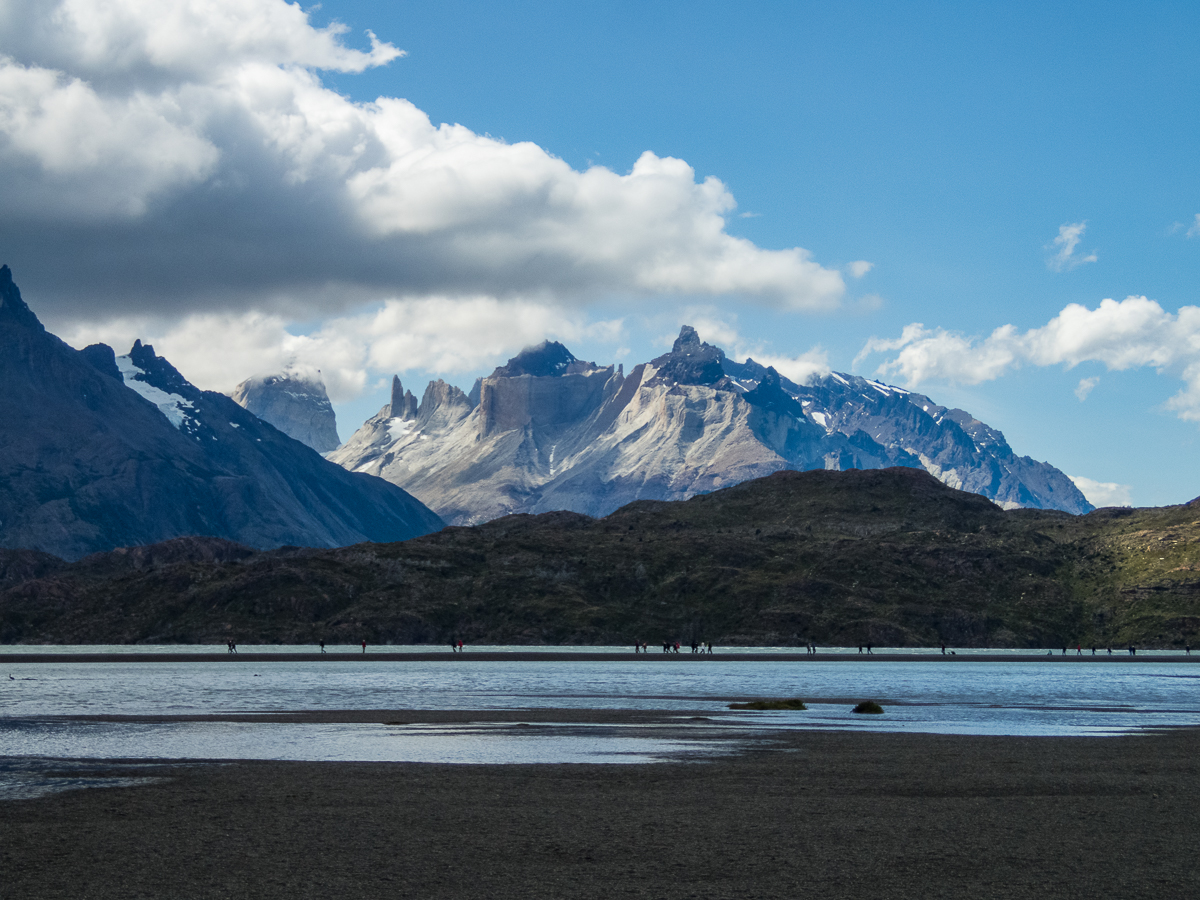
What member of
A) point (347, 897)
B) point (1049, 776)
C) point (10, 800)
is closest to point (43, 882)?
point (347, 897)

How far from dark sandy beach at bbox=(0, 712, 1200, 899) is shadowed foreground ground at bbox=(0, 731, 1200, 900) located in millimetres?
110

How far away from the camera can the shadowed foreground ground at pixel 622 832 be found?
27547mm

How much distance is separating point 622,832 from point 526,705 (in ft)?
196

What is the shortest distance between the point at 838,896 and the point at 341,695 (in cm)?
8623

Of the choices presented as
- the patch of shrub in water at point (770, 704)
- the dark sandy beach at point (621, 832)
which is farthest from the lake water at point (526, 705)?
the dark sandy beach at point (621, 832)

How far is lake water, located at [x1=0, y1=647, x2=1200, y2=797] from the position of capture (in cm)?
5844

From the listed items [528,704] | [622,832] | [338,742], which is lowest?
[528,704]

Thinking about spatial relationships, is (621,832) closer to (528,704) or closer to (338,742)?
(338,742)

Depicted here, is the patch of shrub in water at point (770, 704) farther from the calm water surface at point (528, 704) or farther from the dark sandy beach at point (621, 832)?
the dark sandy beach at point (621, 832)

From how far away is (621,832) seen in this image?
113ft

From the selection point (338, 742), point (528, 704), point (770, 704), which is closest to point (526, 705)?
point (528, 704)

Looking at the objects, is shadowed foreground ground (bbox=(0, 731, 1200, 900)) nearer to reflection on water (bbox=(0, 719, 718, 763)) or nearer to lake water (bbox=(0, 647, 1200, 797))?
reflection on water (bbox=(0, 719, 718, 763))

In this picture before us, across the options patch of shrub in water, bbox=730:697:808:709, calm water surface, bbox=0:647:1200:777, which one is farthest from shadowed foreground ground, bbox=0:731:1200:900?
patch of shrub in water, bbox=730:697:808:709

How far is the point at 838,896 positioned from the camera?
86.4 feet
